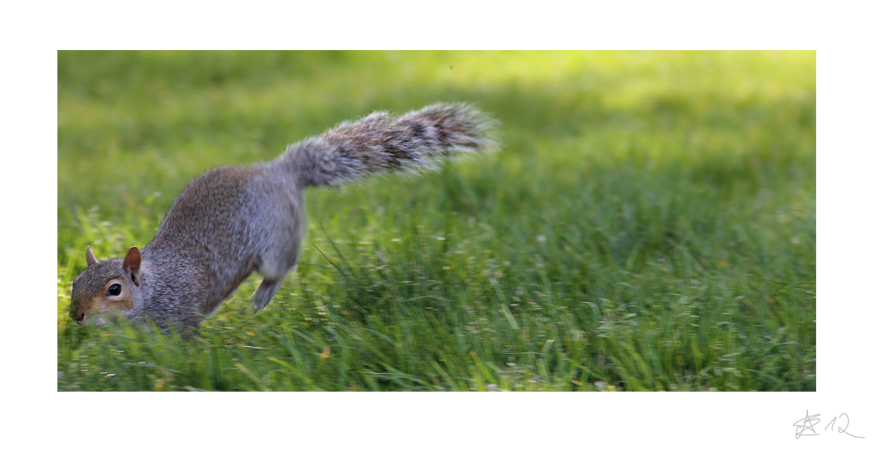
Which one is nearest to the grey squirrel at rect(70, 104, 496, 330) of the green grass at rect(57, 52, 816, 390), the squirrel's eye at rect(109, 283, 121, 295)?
the squirrel's eye at rect(109, 283, 121, 295)

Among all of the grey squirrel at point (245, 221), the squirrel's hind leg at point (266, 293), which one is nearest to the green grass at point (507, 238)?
the squirrel's hind leg at point (266, 293)

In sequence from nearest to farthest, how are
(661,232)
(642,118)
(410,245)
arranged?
1. (410,245)
2. (661,232)
3. (642,118)

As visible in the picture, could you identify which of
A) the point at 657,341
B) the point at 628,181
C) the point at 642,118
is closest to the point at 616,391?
the point at 657,341

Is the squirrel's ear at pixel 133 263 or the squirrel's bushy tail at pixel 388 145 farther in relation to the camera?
the squirrel's bushy tail at pixel 388 145

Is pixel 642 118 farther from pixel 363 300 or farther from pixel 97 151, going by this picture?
pixel 97 151

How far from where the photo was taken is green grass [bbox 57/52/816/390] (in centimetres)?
310

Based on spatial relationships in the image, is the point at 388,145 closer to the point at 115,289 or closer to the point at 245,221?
the point at 245,221

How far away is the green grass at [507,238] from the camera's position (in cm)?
310

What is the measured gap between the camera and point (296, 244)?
3.74 meters

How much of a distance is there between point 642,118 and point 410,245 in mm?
4381

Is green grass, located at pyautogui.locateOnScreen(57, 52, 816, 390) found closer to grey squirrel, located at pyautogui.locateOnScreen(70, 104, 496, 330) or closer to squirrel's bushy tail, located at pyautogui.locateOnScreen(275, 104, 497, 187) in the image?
grey squirrel, located at pyautogui.locateOnScreen(70, 104, 496, 330)

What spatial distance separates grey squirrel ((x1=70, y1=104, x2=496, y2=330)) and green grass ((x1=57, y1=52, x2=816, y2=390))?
18 cm

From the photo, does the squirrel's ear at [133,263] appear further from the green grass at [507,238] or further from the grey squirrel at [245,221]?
the green grass at [507,238]

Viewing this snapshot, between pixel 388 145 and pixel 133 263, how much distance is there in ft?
4.83
